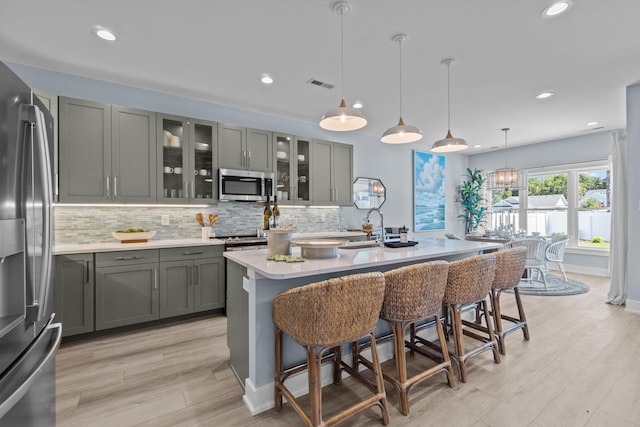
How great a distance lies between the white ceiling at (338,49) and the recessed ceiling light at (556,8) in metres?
0.05

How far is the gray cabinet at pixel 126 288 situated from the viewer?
293cm

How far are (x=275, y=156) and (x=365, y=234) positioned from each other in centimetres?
190

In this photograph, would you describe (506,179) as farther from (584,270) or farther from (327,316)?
(327,316)

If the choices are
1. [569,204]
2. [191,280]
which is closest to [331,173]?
[191,280]

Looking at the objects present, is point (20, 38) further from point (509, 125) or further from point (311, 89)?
point (509, 125)

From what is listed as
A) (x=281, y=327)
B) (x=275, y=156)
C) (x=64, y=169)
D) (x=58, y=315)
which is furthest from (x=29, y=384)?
(x=275, y=156)

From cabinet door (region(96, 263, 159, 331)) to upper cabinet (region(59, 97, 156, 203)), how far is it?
799mm

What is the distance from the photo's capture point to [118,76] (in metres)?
3.28

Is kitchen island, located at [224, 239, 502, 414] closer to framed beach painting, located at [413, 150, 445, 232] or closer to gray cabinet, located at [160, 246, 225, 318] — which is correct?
gray cabinet, located at [160, 246, 225, 318]

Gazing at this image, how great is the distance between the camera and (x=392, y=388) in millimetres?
2102

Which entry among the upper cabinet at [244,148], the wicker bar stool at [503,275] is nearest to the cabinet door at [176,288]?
the upper cabinet at [244,148]

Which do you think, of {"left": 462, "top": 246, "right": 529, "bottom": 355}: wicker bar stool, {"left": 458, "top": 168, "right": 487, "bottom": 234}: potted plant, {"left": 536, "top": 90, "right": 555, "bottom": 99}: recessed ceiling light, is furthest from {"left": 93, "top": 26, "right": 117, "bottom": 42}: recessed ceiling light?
{"left": 458, "top": 168, "right": 487, "bottom": 234}: potted plant

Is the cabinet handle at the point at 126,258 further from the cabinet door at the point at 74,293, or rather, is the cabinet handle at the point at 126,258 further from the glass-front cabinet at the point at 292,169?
the glass-front cabinet at the point at 292,169

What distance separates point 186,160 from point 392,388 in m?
3.25
